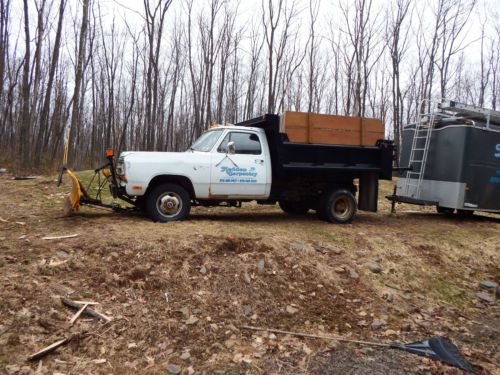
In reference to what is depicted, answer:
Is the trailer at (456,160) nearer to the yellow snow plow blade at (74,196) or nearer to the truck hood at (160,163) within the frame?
the truck hood at (160,163)

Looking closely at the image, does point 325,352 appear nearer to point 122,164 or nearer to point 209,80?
point 122,164

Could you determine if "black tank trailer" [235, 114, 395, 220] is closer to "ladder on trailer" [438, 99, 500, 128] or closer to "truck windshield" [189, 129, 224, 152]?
"truck windshield" [189, 129, 224, 152]

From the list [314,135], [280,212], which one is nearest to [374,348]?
[314,135]

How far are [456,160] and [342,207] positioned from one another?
3323 mm

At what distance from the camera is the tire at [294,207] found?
400 inches

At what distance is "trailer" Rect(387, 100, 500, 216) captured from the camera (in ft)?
33.3

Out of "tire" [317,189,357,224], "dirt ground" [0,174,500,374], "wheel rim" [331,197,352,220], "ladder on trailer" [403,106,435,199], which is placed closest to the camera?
"dirt ground" [0,174,500,374]

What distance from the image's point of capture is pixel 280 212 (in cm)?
1083

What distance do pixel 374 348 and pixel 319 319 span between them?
77 centimetres

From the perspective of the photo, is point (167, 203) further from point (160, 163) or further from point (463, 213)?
point (463, 213)

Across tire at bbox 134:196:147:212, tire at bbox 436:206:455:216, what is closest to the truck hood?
tire at bbox 134:196:147:212

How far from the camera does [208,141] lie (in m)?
8.57

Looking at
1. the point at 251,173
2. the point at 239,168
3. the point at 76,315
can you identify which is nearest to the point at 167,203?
the point at 239,168

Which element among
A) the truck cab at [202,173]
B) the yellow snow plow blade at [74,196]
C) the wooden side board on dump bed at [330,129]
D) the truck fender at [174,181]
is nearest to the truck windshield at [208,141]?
the truck cab at [202,173]
